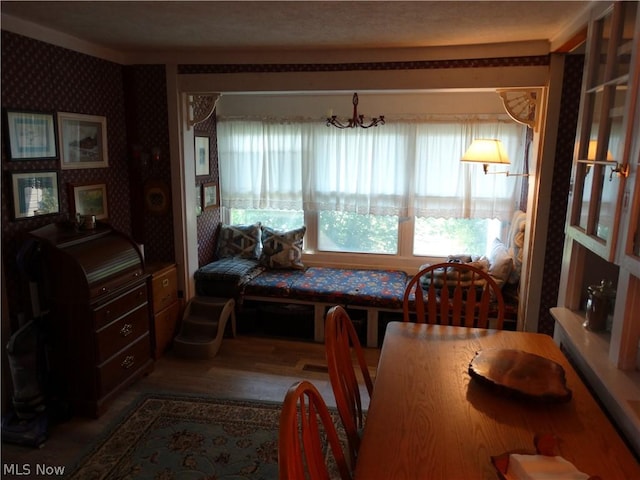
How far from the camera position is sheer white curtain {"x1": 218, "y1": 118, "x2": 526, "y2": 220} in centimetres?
412

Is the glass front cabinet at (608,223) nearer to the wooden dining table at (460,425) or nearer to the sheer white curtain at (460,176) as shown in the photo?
the wooden dining table at (460,425)

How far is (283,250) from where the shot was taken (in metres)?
4.41

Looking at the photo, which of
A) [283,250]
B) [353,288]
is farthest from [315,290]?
[283,250]

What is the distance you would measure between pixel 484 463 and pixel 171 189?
3.16m

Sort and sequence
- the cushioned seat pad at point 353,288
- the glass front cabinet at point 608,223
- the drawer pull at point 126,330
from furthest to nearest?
the cushioned seat pad at point 353,288
the drawer pull at point 126,330
the glass front cabinet at point 608,223

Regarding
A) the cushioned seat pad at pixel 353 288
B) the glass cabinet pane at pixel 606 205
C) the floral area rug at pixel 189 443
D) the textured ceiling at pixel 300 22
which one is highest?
the textured ceiling at pixel 300 22

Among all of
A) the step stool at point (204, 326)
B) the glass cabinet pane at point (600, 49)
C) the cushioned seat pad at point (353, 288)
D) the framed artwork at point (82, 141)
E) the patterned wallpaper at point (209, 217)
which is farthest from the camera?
the patterned wallpaper at point (209, 217)

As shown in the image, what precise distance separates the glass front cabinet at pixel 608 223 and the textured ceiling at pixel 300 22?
62 centimetres

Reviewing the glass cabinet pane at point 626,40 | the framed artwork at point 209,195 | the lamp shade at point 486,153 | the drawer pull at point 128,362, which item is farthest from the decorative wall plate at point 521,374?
the framed artwork at point 209,195

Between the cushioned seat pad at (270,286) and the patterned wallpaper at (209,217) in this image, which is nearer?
the cushioned seat pad at (270,286)

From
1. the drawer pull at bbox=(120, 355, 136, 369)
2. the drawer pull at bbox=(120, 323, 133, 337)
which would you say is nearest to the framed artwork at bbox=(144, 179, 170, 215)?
the drawer pull at bbox=(120, 323, 133, 337)

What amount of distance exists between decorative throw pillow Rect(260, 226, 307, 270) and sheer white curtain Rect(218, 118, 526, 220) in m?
0.33

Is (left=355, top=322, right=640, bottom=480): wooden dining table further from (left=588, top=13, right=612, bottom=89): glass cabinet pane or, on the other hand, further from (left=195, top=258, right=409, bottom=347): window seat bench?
(left=195, top=258, right=409, bottom=347): window seat bench

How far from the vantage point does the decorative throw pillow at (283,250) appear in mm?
4402
